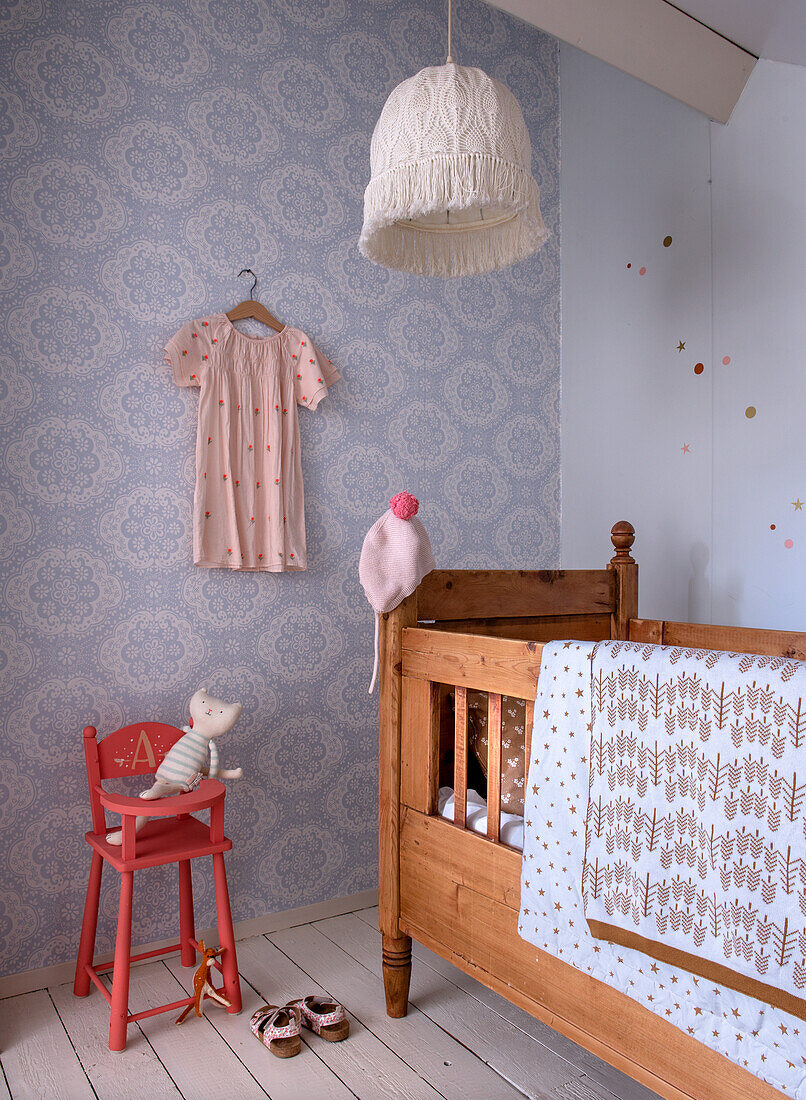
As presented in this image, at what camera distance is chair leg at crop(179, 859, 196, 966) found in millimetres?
2066

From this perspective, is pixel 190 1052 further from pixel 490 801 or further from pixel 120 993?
pixel 490 801

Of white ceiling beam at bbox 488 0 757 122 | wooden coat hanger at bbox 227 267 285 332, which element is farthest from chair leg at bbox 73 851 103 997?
white ceiling beam at bbox 488 0 757 122

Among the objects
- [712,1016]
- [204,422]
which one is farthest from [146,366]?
[712,1016]

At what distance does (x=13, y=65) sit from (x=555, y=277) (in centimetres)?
173

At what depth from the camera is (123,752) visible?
6.58 ft

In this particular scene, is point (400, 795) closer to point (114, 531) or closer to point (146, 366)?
point (114, 531)

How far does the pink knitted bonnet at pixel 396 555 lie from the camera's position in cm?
167

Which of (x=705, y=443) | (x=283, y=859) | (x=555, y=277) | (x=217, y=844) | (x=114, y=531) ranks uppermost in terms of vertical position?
(x=555, y=277)

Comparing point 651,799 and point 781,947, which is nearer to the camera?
point 781,947

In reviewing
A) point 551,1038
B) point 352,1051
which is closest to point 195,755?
point 352,1051

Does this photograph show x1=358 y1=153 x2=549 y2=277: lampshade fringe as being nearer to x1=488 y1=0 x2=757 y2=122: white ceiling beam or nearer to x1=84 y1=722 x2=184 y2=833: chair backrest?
x1=488 y1=0 x2=757 y2=122: white ceiling beam

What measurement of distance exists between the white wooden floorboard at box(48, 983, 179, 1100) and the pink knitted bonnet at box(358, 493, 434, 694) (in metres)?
1.05

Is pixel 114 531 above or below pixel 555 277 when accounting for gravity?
below

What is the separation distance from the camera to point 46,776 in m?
2.03
